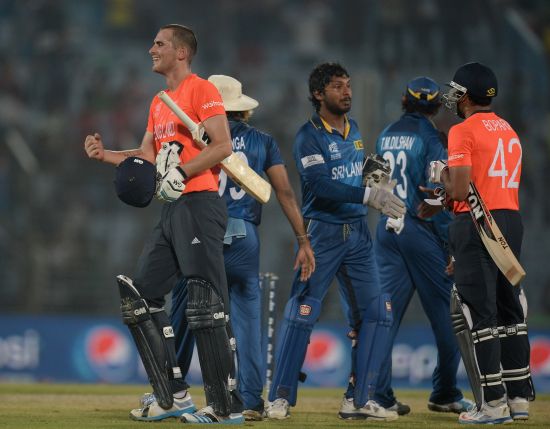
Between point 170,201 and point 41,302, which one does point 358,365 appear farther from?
point 41,302

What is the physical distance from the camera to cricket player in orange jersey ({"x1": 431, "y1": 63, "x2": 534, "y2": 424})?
6047mm

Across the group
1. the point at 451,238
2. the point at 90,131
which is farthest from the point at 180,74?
the point at 90,131

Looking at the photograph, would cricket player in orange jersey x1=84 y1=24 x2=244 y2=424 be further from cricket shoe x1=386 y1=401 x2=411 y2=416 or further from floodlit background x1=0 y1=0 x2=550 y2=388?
floodlit background x1=0 y1=0 x2=550 y2=388

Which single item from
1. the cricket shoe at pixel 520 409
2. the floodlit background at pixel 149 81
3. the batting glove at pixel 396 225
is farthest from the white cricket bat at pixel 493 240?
the floodlit background at pixel 149 81

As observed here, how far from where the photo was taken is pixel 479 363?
6074mm

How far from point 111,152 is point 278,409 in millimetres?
1876

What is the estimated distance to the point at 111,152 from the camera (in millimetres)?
6234

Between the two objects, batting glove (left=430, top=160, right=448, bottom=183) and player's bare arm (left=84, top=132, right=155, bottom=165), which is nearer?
player's bare arm (left=84, top=132, right=155, bottom=165)

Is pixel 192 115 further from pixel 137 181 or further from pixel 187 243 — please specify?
pixel 187 243

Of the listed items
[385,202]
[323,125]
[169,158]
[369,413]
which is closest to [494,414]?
[369,413]

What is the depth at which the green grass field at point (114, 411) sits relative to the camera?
6.03m

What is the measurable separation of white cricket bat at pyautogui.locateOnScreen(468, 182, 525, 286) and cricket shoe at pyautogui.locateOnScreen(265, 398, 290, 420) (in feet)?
5.32

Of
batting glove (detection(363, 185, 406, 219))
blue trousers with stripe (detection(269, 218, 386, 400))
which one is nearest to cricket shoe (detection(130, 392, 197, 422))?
blue trousers with stripe (detection(269, 218, 386, 400))

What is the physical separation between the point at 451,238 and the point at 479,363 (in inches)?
29.3
